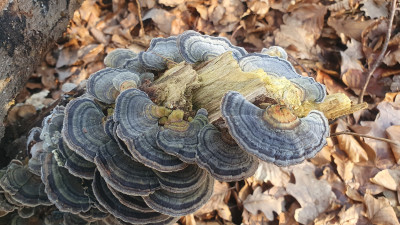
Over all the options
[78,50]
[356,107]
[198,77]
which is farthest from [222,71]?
[78,50]

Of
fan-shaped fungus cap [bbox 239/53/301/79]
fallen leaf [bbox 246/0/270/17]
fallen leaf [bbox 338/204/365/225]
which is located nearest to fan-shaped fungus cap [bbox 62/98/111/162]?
fan-shaped fungus cap [bbox 239/53/301/79]

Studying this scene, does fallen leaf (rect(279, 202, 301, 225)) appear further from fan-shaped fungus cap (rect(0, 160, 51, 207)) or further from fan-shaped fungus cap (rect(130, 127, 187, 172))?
fan-shaped fungus cap (rect(0, 160, 51, 207))

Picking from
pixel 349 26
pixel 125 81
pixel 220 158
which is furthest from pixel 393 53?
pixel 125 81

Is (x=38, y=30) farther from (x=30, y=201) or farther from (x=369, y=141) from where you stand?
(x=369, y=141)

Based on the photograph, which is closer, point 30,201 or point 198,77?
point 198,77

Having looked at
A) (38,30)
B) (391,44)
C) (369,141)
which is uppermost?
(38,30)

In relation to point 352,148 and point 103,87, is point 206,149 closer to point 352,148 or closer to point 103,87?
point 103,87

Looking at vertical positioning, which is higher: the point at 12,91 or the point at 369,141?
the point at 12,91

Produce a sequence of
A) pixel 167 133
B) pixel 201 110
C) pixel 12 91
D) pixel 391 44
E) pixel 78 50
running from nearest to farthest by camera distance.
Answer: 1. pixel 167 133
2. pixel 201 110
3. pixel 12 91
4. pixel 391 44
5. pixel 78 50
